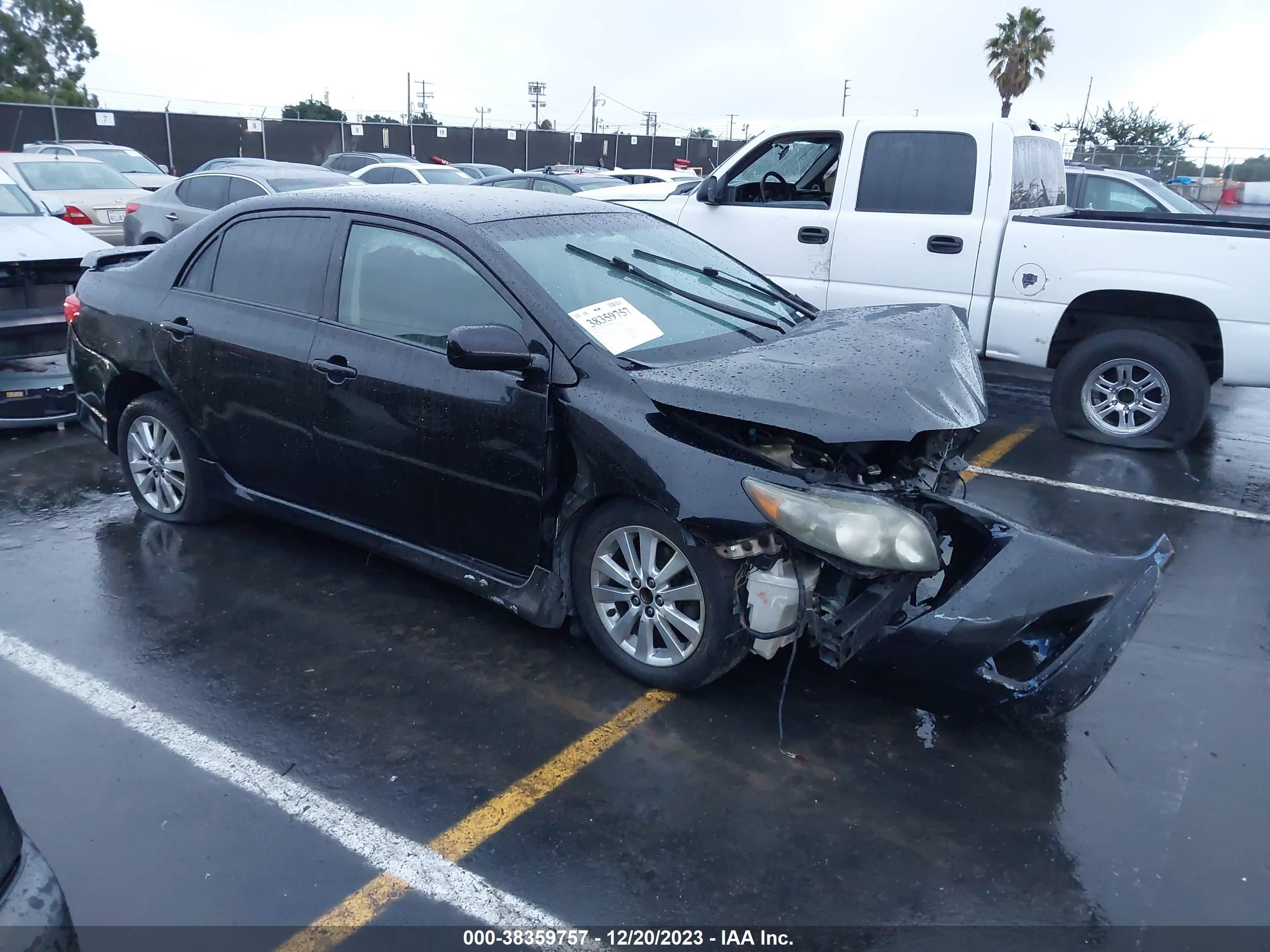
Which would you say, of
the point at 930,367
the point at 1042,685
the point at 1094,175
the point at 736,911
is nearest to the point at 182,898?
the point at 736,911

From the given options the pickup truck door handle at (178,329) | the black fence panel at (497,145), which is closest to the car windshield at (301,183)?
the pickup truck door handle at (178,329)

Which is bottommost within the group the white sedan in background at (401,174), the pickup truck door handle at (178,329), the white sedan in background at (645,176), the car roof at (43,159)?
the pickup truck door handle at (178,329)

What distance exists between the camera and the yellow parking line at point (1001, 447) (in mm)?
6531

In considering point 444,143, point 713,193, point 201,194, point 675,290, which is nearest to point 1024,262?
point 713,193

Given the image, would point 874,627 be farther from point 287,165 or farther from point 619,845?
point 287,165

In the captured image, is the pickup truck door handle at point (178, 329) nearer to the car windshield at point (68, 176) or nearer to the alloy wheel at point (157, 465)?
the alloy wheel at point (157, 465)

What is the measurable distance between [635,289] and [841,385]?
1172 mm

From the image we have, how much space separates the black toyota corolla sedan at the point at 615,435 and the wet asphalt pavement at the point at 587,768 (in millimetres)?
317

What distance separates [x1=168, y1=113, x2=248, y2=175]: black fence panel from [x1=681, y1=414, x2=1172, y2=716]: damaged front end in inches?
1270

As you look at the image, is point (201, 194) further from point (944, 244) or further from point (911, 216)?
point (944, 244)

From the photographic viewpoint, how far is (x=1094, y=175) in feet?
38.3

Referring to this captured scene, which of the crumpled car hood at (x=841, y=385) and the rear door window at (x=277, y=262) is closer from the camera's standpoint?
the crumpled car hood at (x=841, y=385)

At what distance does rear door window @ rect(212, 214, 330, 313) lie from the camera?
432 cm

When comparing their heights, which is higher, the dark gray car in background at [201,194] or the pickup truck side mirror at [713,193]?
the pickup truck side mirror at [713,193]
